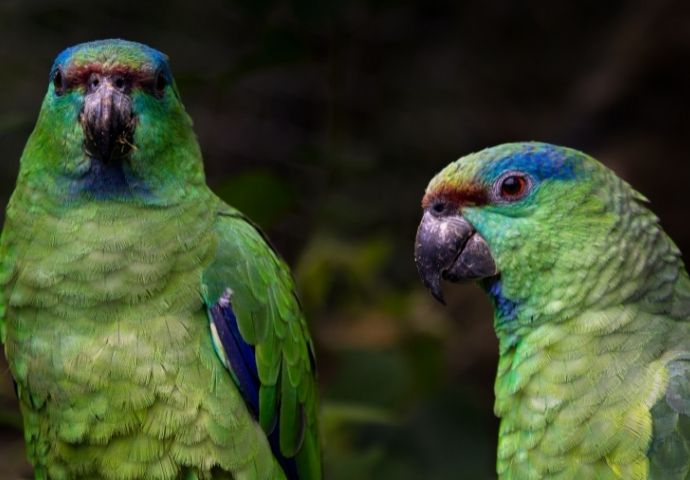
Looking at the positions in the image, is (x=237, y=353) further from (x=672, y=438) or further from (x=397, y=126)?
(x=397, y=126)

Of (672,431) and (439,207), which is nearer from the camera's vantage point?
(672,431)

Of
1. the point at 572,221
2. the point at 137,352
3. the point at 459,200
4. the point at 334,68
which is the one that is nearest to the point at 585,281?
the point at 572,221

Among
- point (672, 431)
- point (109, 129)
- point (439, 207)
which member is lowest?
point (672, 431)

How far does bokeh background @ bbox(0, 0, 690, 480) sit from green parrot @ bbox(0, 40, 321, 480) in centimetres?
109

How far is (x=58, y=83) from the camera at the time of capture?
2418 mm

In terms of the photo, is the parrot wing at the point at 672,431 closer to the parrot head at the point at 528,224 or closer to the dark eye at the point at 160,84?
the parrot head at the point at 528,224

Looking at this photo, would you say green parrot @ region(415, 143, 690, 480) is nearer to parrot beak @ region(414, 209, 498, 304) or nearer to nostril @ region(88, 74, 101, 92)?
parrot beak @ region(414, 209, 498, 304)

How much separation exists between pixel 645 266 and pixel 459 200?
16.7 inches

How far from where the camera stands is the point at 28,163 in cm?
250

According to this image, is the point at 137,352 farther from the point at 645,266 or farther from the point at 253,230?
the point at 645,266

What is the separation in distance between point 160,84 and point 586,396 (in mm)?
1149

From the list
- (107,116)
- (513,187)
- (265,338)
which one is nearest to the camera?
(107,116)

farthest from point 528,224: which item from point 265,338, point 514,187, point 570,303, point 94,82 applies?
point 94,82

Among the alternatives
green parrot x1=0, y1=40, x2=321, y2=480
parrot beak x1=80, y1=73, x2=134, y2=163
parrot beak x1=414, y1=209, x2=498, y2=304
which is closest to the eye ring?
parrot beak x1=414, y1=209, x2=498, y2=304
